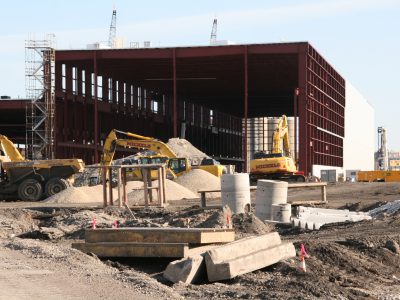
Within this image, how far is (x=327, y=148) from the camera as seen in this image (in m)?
75.2

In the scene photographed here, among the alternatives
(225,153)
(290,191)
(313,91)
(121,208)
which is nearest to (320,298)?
(121,208)

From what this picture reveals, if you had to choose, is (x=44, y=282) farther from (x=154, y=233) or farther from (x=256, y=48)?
(x=256, y=48)

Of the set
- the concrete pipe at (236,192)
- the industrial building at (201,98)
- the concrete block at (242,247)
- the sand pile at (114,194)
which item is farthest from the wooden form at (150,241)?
the industrial building at (201,98)

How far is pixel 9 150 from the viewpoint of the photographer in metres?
44.1

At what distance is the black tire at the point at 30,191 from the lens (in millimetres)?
41569

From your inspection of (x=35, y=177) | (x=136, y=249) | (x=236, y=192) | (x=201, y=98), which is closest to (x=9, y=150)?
(x=35, y=177)

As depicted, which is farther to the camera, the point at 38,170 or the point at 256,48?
the point at 256,48

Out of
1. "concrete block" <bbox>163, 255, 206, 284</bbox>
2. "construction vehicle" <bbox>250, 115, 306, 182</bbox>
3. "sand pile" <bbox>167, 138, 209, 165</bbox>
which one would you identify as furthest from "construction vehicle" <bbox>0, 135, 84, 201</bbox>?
"concrete block" <bbox>163, 255, 206, 284</bbox>

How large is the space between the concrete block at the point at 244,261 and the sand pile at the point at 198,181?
93.7ft

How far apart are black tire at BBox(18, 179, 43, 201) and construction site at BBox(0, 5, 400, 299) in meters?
0.07

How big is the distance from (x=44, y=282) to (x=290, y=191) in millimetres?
35892

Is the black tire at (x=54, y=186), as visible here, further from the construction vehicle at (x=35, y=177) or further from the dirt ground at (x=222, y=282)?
the dirt ground at (x=222, y=282)

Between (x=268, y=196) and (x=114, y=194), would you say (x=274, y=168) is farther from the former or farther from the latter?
(x=268, y=196)

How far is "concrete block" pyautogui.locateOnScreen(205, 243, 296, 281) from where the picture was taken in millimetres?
13969
